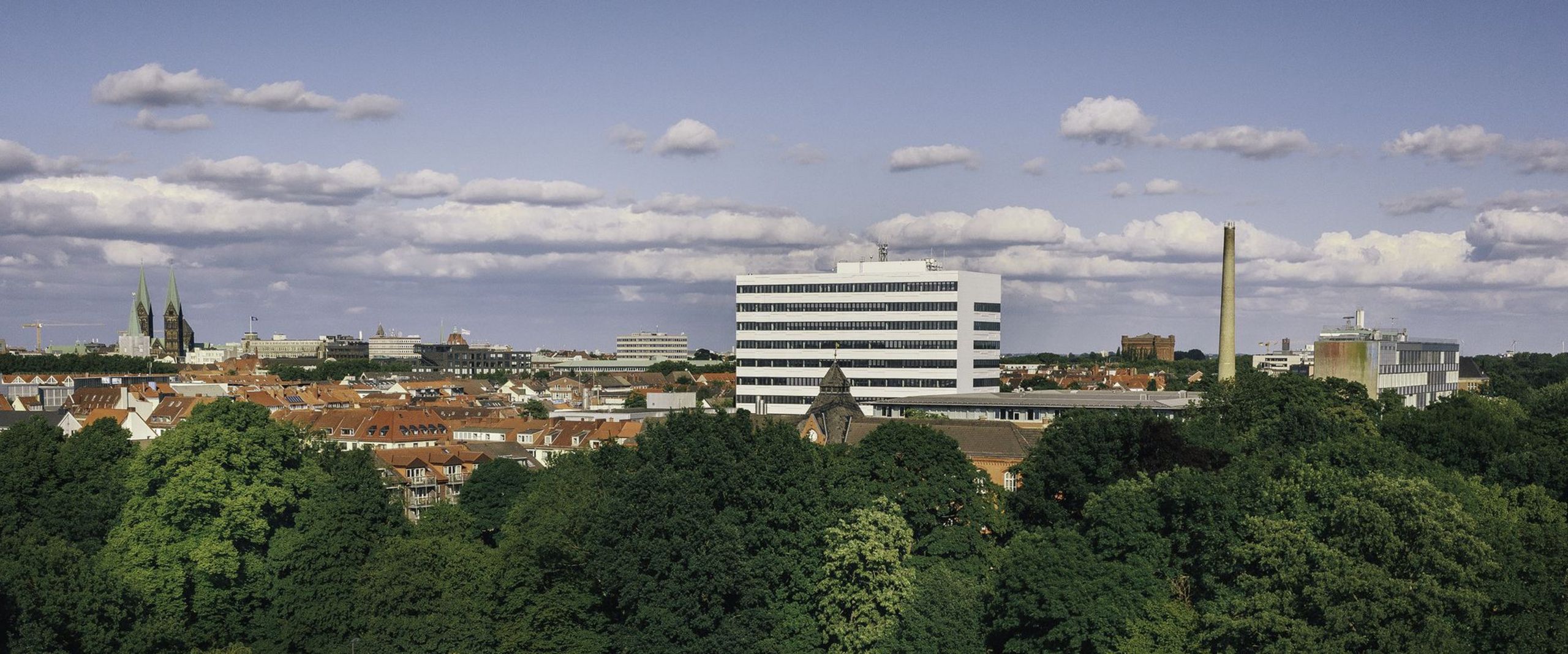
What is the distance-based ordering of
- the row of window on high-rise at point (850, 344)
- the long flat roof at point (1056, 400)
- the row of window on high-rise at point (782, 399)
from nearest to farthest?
the long flat roof at point (1056, 400) → the row of window on high-rise at point (850, 344) → the row of window on high-rise at point (782, 399)

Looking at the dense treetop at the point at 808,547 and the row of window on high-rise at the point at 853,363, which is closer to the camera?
the dense treetop at the point at 808,547

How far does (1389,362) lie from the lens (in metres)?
137

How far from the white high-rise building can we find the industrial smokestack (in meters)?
25.1

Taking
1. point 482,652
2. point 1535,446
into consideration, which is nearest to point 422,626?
point 482,652

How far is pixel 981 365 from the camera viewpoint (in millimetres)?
141625

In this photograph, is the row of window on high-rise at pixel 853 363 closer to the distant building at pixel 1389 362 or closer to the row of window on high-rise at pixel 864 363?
the row of window on high-rise at pixel 864 363

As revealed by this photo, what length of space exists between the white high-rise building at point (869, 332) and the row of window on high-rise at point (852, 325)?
0.09 meters

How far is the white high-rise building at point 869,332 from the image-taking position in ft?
452

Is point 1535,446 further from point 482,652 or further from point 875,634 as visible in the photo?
point 482,652

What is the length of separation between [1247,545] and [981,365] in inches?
3766

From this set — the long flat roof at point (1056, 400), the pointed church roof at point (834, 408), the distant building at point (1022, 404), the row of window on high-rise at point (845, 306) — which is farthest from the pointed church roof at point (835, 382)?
the row of window on high-rise at point (845, 306)

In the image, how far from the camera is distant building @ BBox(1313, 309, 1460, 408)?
13212 cm

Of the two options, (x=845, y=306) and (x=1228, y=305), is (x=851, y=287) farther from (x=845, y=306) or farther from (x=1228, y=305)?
(x=1228, y=305)

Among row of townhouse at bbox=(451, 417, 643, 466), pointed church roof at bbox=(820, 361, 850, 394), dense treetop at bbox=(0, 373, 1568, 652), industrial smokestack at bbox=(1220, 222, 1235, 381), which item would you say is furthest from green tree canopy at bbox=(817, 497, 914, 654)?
industrial smokestack at bbox=(1220, 222, 1235, 381)
